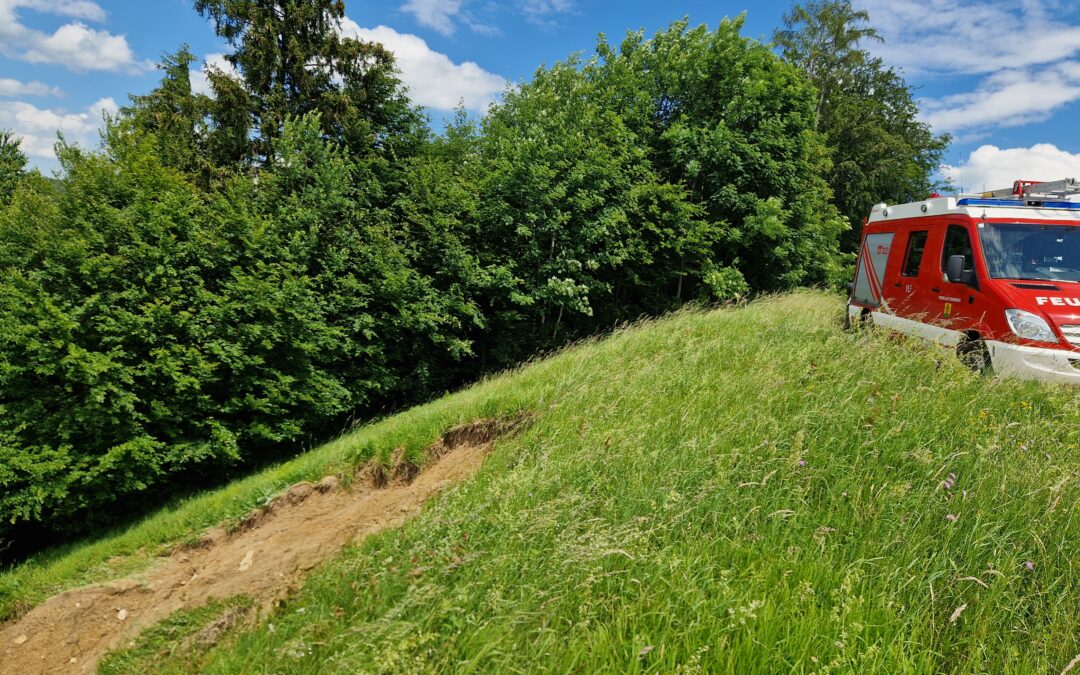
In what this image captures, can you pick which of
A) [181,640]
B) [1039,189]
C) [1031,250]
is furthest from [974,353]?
[181,640]

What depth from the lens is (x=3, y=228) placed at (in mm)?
10852

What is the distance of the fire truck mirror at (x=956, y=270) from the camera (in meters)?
6.86

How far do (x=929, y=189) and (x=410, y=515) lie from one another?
41.9 m

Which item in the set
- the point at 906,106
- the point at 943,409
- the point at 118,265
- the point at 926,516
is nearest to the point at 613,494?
the point at 926,516

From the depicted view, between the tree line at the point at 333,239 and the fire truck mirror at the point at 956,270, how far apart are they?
9.96 meters

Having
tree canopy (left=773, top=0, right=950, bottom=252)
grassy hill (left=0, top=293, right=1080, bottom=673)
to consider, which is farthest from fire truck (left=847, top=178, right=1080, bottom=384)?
tree canopy (left=773, top=0, right=950, bottom=252)

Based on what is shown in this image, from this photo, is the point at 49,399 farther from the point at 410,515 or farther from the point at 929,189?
the point at 929,189

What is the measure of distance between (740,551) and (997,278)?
637cm

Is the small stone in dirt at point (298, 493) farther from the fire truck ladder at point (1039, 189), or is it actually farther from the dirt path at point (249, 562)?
the fire truck ladder at point (1039, 189)

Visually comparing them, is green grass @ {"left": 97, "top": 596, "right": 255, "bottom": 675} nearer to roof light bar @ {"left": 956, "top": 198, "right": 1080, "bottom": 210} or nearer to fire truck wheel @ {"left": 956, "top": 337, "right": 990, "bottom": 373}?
fire truck wheel @ {"left": 956, "top": 337, "right": 990, "bottom": 373}

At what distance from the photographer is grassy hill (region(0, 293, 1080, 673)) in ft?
7.56

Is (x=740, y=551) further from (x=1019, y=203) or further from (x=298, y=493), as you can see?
(x=1019, y=203)

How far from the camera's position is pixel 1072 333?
18.7 feet

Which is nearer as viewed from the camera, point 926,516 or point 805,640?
point 805,640
